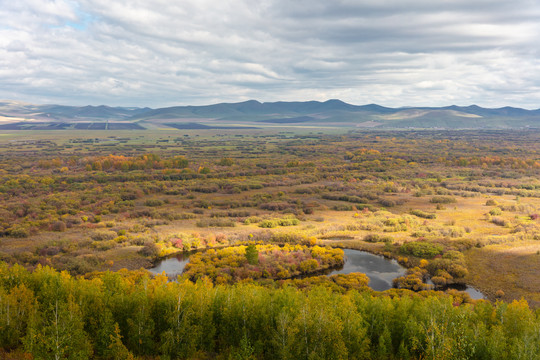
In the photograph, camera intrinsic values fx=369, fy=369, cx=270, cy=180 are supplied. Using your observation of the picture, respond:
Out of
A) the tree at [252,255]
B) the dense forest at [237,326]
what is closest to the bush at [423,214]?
the tree at [252,255]

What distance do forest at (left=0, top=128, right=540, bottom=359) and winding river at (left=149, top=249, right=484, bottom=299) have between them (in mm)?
1290

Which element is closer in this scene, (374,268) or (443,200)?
(374,268)

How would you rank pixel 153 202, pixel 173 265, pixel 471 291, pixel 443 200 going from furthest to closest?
1. pixel 443 200
2. pixel 153 202
3. pixel 173 265
4. pixel 471 291

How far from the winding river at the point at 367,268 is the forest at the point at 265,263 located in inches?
50.8

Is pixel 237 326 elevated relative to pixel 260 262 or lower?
elevated

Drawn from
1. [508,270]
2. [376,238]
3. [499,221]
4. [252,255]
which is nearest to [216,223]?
[252,255]

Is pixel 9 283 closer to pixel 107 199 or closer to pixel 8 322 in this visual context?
pixel 8 322

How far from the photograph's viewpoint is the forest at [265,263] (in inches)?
1078

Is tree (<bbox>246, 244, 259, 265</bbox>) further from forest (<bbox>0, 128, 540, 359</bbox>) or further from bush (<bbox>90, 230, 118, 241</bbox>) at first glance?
bush (<bbox>90, 230, 118, 241</bbox>)

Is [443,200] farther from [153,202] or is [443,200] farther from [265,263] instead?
[153,202]

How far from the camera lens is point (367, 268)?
182 feet

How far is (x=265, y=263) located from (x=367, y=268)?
51.2 feet

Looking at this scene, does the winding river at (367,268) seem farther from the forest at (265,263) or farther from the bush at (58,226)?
the bush at (58,226)

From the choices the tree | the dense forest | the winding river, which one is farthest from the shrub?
the tree
